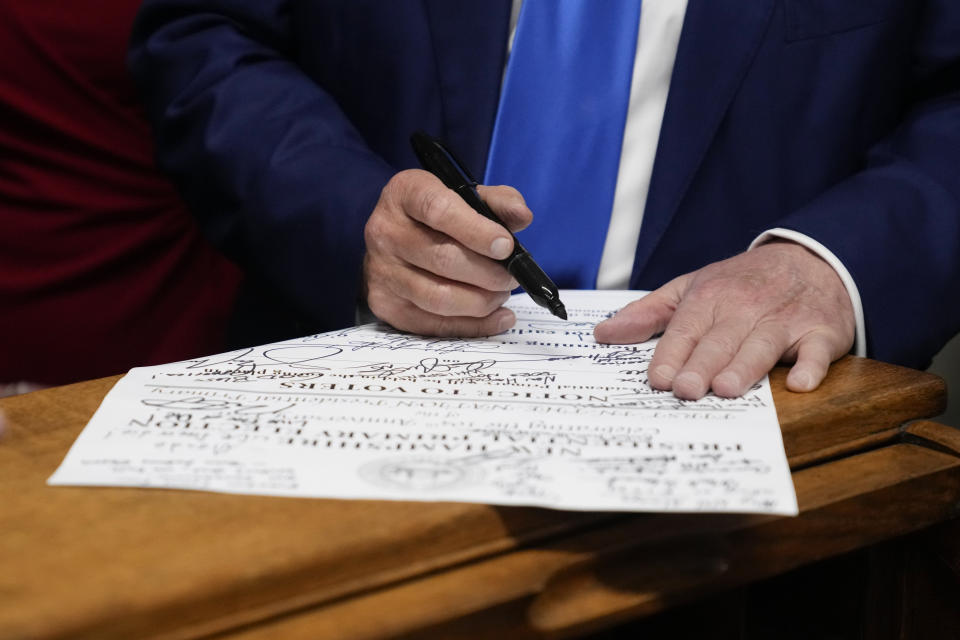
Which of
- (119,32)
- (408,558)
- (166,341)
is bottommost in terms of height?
(166,341)

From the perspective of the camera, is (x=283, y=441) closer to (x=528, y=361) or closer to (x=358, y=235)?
(x=528, y=361)

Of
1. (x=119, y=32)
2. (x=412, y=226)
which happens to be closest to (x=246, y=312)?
(x=119, y=32)

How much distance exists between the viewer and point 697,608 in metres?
0.59

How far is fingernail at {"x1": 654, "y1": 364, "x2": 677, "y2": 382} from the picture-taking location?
23.1 inches

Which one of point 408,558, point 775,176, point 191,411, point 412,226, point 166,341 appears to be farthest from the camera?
point 166,341

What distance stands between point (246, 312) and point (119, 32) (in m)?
0.39

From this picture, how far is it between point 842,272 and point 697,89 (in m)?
0.31

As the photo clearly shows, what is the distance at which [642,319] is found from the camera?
0.72 m

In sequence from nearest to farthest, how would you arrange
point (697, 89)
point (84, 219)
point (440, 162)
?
1. point (440, 162)
2. point (697, 89)
3. point (84, 219)

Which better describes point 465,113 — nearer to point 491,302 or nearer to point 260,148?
point 260,148

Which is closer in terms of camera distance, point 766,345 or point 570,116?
point 766,345

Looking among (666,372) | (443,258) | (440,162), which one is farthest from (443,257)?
(666,372)

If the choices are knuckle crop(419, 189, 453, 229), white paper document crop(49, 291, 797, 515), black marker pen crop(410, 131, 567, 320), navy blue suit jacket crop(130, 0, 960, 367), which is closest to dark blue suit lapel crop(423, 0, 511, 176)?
navy blue suit jacket crop(130, 0, 960, 367)

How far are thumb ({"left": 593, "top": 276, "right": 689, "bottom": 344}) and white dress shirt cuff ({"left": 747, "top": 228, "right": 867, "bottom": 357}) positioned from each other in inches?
4.4
